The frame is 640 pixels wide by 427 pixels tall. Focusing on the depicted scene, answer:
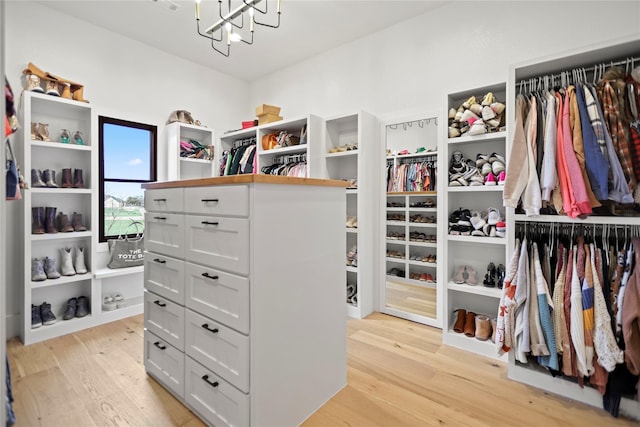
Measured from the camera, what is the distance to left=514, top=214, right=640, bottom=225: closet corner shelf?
5.24ft

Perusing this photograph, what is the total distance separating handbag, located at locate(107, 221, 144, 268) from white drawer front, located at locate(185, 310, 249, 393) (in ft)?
6.48

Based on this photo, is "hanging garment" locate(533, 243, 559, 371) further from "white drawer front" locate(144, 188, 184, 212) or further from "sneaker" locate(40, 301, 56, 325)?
"sneaker" locate(40, 301, 56, 325)

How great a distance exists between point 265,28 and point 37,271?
3125 millimetres

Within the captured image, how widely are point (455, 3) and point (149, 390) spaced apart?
12.5 ft

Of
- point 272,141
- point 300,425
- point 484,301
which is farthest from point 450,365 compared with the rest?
point 272,141

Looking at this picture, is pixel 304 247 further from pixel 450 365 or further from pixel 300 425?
pixel 450 365

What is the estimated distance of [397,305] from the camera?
3.05 meters

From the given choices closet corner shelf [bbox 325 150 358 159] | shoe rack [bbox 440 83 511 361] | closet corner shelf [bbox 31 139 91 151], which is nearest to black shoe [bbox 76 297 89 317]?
closet corner shelf [bbox 31 139 91 151]

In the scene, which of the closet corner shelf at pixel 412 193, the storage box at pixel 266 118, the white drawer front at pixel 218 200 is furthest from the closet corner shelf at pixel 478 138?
the storage box at pixel 266 118

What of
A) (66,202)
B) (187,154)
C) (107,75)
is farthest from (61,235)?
(107,75)

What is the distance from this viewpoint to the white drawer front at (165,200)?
1733 mm

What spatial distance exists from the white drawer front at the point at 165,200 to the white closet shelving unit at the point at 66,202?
53.1 inches

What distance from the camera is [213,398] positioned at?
4.94 ft

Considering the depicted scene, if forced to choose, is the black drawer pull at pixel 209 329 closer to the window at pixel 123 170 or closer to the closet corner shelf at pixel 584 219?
the closet corner shelf at pixel 584 219
